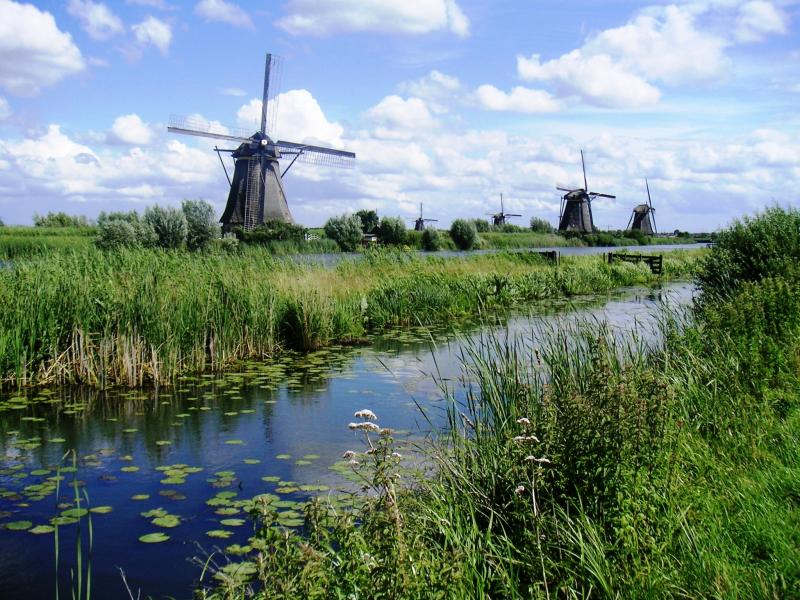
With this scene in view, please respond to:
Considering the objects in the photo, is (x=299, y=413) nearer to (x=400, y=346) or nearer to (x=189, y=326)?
(x=189, y=326)

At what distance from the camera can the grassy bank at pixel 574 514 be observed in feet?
8.67

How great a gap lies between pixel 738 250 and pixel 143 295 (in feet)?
32.2

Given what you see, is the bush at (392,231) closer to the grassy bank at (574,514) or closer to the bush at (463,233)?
the bush at (463,233)

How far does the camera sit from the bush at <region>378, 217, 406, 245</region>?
45.2m

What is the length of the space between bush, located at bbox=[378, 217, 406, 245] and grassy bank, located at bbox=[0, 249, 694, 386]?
29.7m

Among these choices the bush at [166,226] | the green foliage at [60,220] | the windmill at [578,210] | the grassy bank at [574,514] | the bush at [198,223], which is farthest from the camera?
the windmill at [578,210]

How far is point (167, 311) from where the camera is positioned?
30.5ft

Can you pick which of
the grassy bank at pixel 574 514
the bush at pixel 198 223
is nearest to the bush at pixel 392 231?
the bush at pixel 198 223

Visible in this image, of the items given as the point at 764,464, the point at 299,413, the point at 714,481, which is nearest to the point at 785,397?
the point at 764,464

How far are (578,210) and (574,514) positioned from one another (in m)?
62.1

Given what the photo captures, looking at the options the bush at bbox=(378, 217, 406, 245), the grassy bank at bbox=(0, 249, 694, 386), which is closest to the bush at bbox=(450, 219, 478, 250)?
the bush at bbox=(378, 217, 406, 245)

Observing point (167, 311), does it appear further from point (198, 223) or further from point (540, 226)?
point (540, 226)

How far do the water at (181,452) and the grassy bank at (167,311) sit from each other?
51cm

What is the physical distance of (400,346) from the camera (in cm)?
1220
